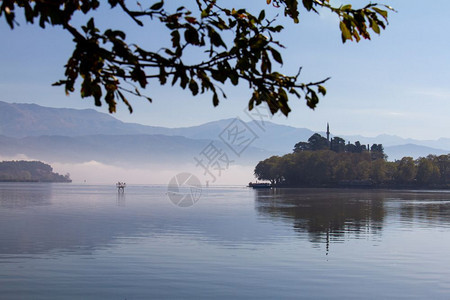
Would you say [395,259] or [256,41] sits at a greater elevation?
[256,41]

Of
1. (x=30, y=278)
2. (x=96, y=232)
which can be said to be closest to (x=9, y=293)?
(x=30, y=278)

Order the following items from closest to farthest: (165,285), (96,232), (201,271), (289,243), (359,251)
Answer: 1. (165,285)
2. (201,271)
3. (359,251)
4. (289,243)
5. (96,232)

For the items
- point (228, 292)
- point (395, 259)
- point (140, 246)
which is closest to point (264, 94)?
point (228, 292)

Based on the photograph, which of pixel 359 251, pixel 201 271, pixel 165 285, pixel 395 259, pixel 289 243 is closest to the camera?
pixel 165 285

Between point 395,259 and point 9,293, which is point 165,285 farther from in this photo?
point 395,259

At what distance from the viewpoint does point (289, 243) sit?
2959 centimetres

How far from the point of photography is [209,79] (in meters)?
6.72

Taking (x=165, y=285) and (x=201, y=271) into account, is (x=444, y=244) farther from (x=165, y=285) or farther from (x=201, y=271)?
(x=165, y=285)

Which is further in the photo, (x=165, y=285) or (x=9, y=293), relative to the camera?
(x=165, y=285)

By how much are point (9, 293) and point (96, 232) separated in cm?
1872

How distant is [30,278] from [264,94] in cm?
1509

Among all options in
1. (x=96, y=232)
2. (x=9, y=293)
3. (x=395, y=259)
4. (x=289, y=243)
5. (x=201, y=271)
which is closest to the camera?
(x=9, y=293)

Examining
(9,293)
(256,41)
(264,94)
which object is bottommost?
(9,293)

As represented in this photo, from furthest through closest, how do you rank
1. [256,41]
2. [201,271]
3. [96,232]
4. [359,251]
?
[96,232] < [359,251] < [201,271] < [256,41]
